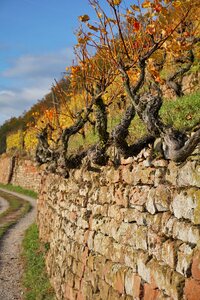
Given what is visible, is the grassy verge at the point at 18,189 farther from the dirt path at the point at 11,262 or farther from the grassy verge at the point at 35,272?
the grassy verge at the point at 35,272

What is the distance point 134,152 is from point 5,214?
54.3 feet

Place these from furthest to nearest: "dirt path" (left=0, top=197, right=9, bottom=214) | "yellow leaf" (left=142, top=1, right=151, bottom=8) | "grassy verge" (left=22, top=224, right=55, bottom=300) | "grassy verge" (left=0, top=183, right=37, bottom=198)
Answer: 1. "grassy verge" (left=0, top=183, right=37, bottom=198)
2. "dirt path" (left=0, top=197, right=9, bottom=214)
3. "grassy verge" (left=22, top=224, right=55, bottom=300)
4. "yellow leaf" (left=142, top=1, right=151, bottom=8)

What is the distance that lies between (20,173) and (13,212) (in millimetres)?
13767

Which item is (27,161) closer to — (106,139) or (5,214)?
(5,214)

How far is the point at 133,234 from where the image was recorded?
5.23 metres

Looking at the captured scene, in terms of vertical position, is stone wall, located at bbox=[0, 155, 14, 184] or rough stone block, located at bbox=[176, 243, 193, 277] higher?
stone wall, located at bbox=[0, 155, 14, 184]

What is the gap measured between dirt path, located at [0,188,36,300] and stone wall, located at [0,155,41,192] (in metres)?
12.1

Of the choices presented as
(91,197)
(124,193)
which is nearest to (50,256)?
(91,197)

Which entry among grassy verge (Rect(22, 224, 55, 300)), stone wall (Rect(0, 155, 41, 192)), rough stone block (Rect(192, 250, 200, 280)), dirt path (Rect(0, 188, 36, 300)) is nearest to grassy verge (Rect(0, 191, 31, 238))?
dirt path (Rect(0, 188, 36, 300))

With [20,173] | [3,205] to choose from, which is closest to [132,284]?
[3,205]

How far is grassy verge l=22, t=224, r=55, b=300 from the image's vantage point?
9039 mm

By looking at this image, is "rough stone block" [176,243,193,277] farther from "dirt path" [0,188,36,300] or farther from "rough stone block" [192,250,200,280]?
"dirt path" [0,188,36,300]

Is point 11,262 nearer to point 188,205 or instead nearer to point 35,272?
point 35,272

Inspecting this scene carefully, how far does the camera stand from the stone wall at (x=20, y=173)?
101 ft
